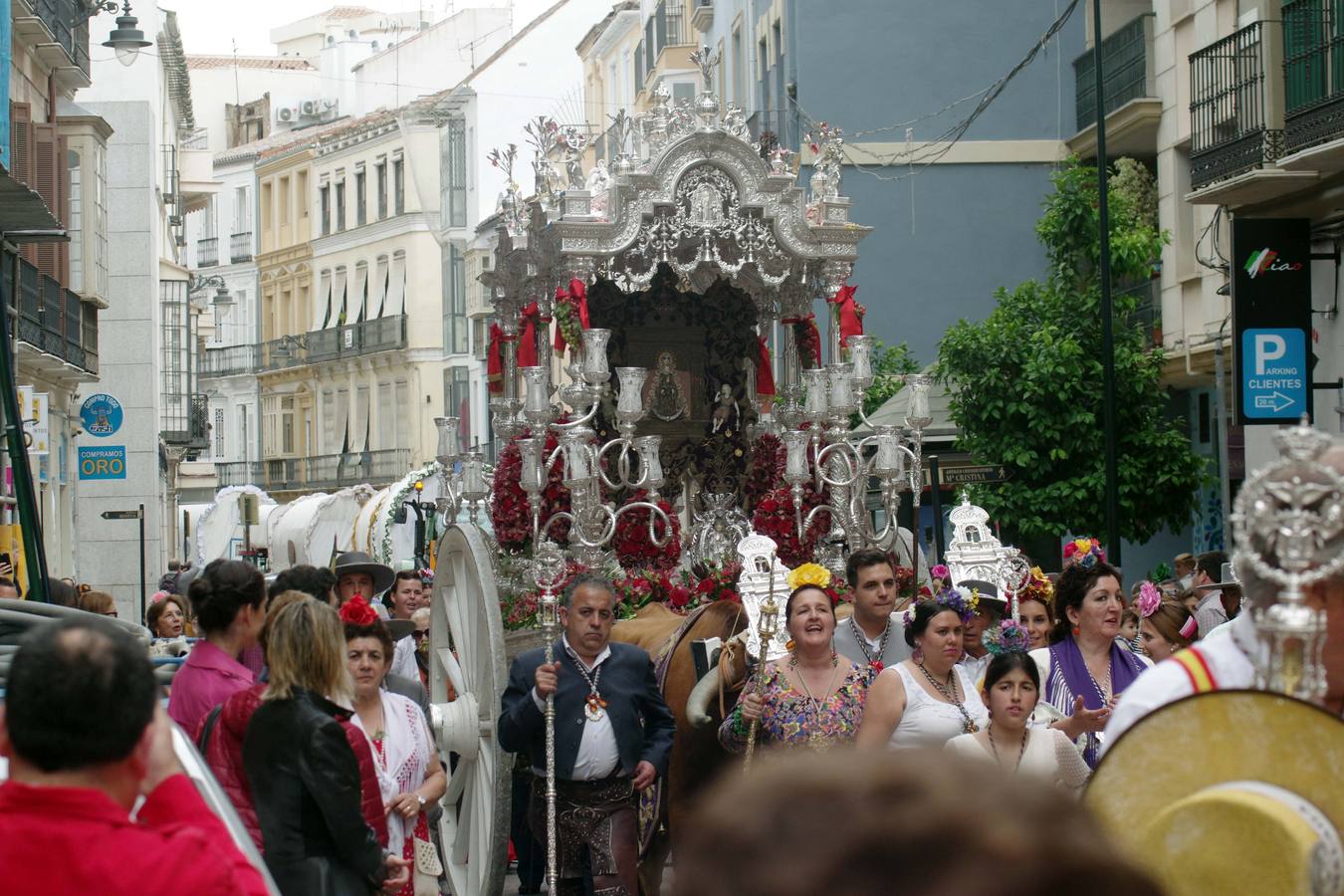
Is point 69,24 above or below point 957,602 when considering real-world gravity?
above

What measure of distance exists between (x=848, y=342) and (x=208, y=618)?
6967 millimetres

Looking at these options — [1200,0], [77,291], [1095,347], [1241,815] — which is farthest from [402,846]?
[77,291]

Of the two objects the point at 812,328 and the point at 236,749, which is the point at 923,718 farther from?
the point at 812,328

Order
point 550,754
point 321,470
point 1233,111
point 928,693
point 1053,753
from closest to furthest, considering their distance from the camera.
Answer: point 1053,753 → point 928,693 → point 550,754 → point 1233,111 → point 321,470

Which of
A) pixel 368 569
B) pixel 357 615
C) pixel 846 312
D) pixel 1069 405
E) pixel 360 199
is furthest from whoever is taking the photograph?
pixel 360 199

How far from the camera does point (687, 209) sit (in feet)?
42.0

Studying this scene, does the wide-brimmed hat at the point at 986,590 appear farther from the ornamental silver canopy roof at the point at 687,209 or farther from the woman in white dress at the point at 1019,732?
the ornamental silver canopy roof at the point at 687,209

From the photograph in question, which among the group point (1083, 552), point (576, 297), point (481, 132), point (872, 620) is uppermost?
point (481, 132)

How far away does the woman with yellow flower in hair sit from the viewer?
7.75 meters

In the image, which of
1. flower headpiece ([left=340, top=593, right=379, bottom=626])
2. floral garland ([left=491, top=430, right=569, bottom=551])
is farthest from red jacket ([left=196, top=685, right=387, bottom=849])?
floral garland ([left=491, top=430, right=569, bottom=551])

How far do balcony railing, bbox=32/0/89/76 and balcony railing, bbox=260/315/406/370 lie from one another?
3346 cm

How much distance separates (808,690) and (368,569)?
4.26 meters

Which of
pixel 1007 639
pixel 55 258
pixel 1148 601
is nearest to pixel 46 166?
pixel 55 258

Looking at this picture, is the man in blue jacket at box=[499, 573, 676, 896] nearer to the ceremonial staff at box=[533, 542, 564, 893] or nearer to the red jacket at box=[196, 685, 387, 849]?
the ceremonial staff at box=[533, 542, 564, 893]
